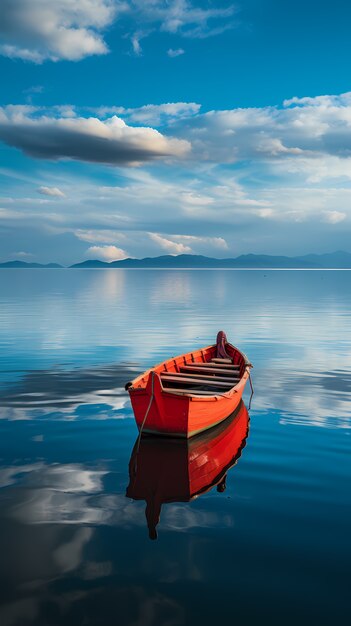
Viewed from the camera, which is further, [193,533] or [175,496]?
[175,496]

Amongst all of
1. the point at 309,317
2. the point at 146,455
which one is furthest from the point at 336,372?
the point at 309,317

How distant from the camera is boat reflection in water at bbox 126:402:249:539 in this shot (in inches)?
470

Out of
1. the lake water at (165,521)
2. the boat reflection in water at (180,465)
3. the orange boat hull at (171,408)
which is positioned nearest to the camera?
the lake water at (165,521)

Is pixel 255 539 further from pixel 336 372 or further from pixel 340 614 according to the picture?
pixel 336 372

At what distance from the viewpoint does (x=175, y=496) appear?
1189 cm

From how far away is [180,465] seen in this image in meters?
13.8

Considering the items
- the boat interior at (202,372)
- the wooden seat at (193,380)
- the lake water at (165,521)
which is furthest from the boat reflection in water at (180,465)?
the wooden seat at (193,380)

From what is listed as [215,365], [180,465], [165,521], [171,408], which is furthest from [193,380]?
[165,521]

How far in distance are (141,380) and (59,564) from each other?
7.83m

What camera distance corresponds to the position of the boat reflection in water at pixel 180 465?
11.9m

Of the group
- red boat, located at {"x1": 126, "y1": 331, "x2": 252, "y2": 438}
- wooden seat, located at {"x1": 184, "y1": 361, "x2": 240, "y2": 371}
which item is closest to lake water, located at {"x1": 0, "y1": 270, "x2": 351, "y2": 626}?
red boat, located at {"x1": 126, "y1": 331, "x2": 252, "y2": 438}

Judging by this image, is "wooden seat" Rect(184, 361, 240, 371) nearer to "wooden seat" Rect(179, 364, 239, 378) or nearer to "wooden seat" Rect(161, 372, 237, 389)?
"wooden seat" Rect(179, 364, 239, 378)

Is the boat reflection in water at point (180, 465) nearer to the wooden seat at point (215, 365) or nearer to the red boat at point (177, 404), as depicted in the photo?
the red boat at point (177, 404)

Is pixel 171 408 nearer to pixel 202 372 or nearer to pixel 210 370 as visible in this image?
pixel 210 370
